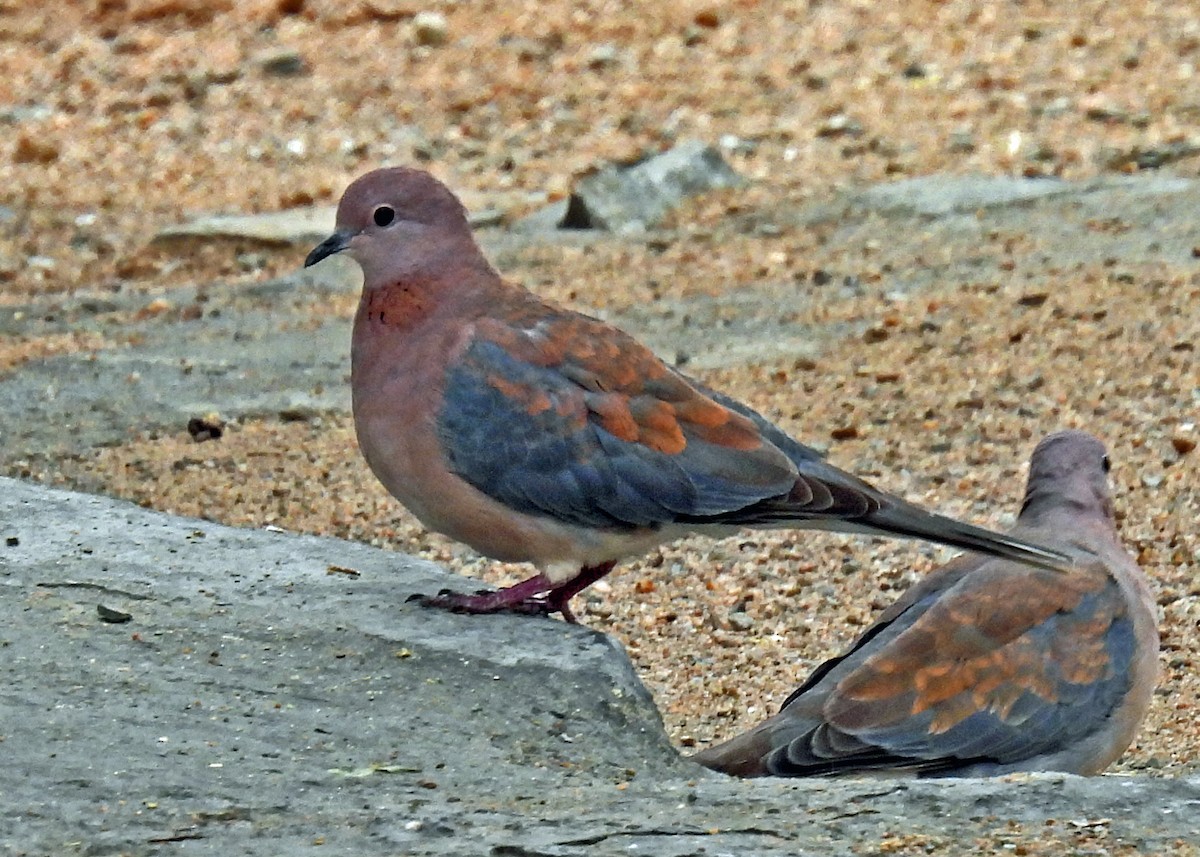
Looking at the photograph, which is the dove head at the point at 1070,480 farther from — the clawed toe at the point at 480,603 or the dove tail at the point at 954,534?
the clawed toe at the point at 480,603

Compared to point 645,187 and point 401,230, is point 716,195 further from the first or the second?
point 401,230

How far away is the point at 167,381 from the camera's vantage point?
7.00 m

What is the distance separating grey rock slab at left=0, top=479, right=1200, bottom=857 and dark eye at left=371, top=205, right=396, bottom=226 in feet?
2.38

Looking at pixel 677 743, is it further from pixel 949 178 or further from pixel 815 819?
pixel 949 178

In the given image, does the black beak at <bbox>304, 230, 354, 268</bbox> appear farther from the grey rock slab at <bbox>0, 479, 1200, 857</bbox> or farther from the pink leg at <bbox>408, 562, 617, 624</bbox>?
the pink leg at <bbox>408, 562, 617, 624</bbox>

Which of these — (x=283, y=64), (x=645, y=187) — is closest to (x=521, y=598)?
(x=645, y=187)

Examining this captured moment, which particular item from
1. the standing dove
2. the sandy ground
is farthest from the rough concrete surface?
the sandy ground

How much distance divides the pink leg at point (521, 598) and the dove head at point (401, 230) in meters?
0.69

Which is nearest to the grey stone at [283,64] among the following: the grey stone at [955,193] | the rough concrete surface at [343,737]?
the grey stone at [955,193]

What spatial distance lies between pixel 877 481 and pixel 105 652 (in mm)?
2806

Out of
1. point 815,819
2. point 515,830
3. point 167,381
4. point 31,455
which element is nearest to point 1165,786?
point 815,819

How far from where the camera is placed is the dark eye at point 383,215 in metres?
4.62

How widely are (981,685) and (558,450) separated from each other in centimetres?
93

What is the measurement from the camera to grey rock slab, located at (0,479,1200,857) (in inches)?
121
